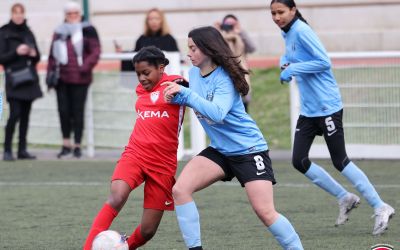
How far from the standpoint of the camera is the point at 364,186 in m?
9.38

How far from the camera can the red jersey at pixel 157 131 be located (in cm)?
778

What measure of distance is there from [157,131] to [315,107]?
7.33 ft

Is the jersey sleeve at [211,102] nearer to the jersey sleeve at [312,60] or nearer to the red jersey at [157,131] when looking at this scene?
the red jersey at [157,131]

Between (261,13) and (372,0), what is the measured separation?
2.24m

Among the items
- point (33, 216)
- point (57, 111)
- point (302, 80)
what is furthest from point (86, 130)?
point (302, 80)

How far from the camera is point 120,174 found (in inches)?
305

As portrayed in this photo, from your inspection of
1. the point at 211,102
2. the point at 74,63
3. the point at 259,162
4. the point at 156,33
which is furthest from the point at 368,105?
the point at 211,102

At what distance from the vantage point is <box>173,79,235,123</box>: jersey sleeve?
7094 mm

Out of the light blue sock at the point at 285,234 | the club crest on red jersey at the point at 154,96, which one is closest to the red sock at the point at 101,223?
the club crest on red jersey at the point at 154,96

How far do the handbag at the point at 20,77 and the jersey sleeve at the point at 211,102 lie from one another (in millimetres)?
8102

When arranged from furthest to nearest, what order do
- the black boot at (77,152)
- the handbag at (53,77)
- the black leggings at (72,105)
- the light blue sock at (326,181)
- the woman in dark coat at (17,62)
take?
the black boot at (77,152) → the black leggings at (72,105) → the handbag at (53,77) → the woman in dark coat at (17,62) → the light blue sock at (326,181)

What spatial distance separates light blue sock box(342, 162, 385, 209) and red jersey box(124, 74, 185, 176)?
2.17 metres

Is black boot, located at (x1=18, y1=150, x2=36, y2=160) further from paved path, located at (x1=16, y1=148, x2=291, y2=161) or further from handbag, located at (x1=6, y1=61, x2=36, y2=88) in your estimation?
handbag, located at (x1=6, y1=61, x2=36, y2=88)

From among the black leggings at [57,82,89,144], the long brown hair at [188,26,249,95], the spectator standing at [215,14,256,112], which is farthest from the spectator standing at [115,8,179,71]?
the long brown hair at [188,26,249,95]
